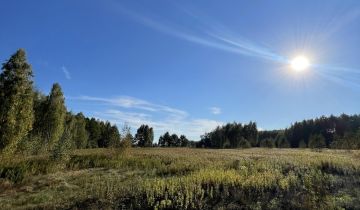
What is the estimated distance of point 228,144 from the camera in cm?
10994

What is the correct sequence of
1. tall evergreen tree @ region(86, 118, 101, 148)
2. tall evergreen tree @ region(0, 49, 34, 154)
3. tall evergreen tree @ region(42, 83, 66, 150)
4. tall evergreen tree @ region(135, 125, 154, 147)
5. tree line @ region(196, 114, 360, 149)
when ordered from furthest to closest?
tall evergreen tree @ region(135, 125, 154, 147), tree line @ region(196, 114, 360, 149), tall evergreen tree @ region(86, 118, 101, 148), tall evergreen tree @ region(42, 83, 66, 150), tall evergreen tree @ region(0, 49, 34, 154)

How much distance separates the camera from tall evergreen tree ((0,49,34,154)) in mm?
25797

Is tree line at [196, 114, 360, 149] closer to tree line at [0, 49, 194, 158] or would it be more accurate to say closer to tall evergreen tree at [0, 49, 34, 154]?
tree line at [0, 49, 194, 158]

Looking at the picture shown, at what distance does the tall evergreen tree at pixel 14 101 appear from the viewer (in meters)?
25.8

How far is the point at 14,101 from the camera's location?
26906 mm

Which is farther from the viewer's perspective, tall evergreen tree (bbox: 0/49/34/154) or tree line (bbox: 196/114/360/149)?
tree line (bbox: 196/114/360/149)

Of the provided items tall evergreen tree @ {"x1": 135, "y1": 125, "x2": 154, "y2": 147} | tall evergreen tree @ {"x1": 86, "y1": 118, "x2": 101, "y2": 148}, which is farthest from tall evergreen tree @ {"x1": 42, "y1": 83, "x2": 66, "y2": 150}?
tall evergreen tree @ {"x1": 135, "y1": 125, "x2": 154, "y2": 147}

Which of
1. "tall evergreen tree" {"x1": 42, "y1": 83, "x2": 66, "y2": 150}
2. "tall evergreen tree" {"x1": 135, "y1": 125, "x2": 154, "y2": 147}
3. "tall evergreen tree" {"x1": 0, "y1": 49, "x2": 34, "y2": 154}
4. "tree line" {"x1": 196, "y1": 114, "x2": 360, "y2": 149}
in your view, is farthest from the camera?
"tall evergreen tree" {"x1": 135, "y1": 125, "x2": 154, "y2": 147}

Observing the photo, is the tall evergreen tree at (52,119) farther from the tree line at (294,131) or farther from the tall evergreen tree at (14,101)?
the tree line at (294,131)

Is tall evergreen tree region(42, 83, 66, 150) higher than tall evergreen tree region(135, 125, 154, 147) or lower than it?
lower

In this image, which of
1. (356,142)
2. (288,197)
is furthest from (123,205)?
(356,142)

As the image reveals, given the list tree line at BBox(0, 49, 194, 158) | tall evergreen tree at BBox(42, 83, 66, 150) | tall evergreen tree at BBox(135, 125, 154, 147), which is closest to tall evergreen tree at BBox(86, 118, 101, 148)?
tall evergreen tree at BBox(135, 125, 154, 147)

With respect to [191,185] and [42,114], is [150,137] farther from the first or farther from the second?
[191,185]

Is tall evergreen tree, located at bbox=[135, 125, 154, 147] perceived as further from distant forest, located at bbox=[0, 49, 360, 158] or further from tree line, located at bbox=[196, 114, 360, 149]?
tree line, located at bbox=[196, 114, 360, 149]
